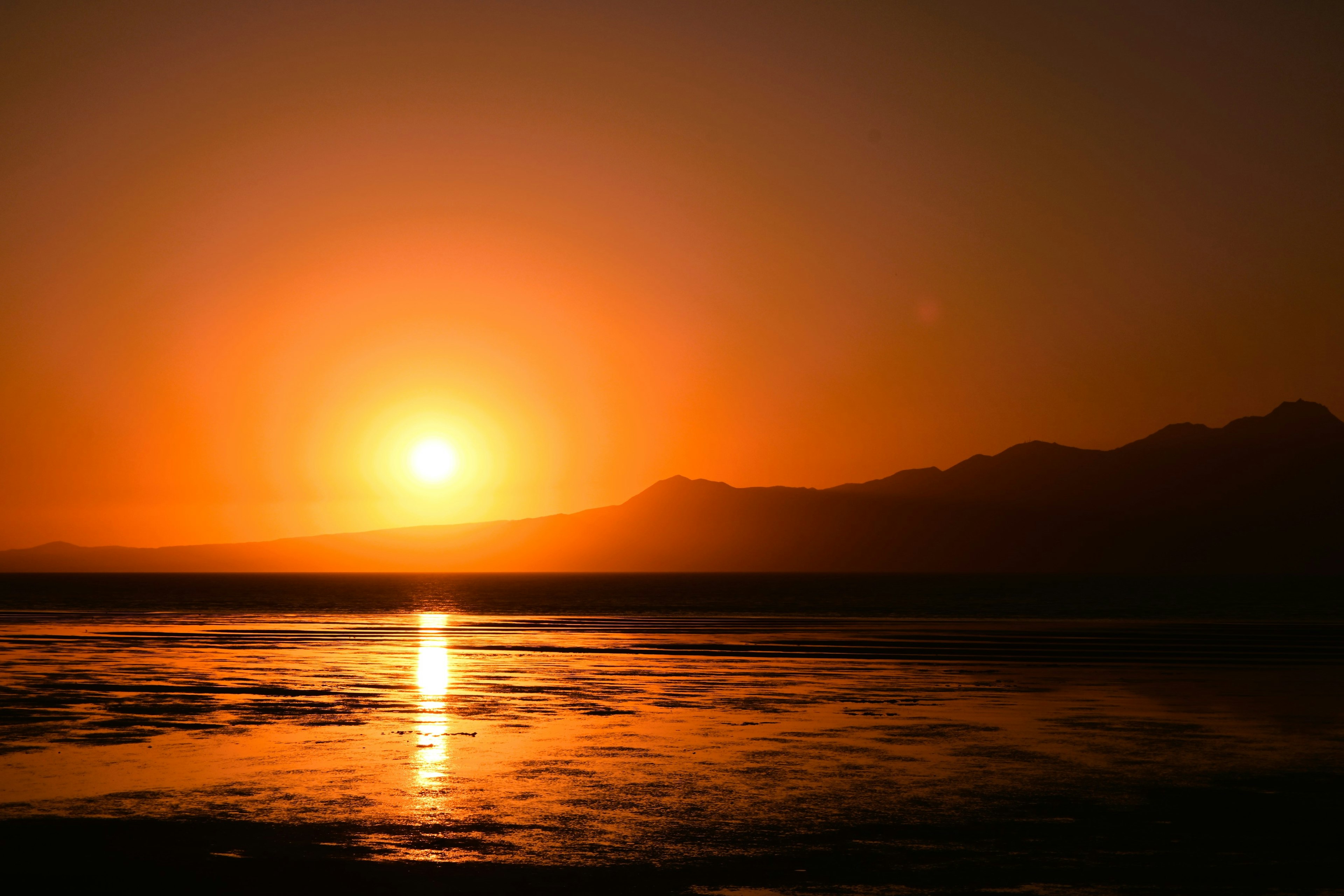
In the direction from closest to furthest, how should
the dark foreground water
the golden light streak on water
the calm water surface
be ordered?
the dark foreground water → the calm water surface → the golden light streak on water

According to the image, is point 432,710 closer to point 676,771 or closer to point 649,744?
point 649,744

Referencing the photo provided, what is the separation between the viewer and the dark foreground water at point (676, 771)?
12305 millimetres

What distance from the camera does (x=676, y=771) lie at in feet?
59.0

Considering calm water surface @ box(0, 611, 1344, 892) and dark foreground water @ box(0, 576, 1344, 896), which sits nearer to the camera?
dark foreground water @ box(0, 576, 1344, 896)

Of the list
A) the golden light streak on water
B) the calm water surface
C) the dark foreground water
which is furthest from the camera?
the golden light streak on water

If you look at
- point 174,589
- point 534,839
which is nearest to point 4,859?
point 534,839

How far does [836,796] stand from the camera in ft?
52.8

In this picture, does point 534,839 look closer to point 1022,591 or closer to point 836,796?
point 836,796

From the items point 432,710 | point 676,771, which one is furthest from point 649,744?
point 432,710

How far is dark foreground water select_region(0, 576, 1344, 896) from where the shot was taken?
12.3m

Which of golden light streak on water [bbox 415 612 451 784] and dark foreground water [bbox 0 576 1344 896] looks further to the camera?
golden light streak on water [bbox 415 612 451 784]

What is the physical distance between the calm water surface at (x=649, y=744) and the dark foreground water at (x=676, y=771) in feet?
0.30

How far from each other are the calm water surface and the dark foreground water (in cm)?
9

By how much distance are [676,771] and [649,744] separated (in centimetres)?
288
